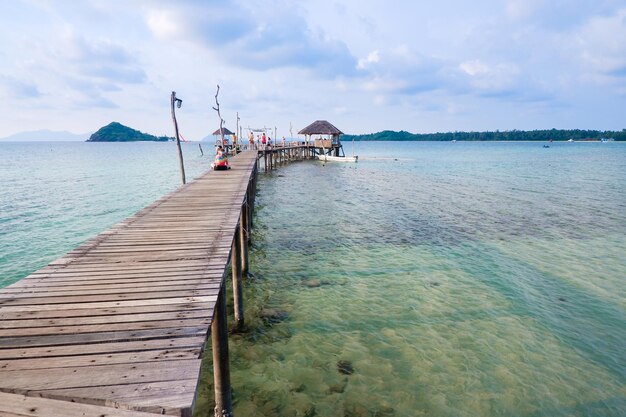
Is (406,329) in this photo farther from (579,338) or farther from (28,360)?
(28,360)

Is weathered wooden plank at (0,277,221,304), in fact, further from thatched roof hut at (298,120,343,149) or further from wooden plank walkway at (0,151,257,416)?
thatched roof hut at (298,120,343,149)

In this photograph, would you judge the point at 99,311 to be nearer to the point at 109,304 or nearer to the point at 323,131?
the point at 109,304

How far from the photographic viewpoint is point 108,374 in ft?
8.45

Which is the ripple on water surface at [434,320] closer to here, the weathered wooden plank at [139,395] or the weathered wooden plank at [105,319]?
the weathered wooden plank at [105,319]

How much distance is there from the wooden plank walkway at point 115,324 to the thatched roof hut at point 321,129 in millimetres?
44229

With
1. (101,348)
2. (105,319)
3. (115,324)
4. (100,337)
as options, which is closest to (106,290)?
(105,319)

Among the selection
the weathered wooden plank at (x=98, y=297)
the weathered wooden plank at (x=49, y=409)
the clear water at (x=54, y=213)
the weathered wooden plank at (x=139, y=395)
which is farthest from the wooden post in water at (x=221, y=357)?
the clear water at (x=54, y=213)

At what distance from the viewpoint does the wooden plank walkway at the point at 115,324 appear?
2.38 m

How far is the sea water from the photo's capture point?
202 inches

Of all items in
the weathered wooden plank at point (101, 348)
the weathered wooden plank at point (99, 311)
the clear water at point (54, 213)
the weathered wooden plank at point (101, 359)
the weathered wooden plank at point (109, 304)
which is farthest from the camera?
the clear water at point (54, 213)

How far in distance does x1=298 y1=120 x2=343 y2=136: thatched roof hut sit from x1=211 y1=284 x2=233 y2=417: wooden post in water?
45.8 metres

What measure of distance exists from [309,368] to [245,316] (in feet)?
6.52

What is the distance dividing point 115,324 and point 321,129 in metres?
47.5

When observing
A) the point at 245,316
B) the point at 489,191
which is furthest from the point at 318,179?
the point at 245,316
